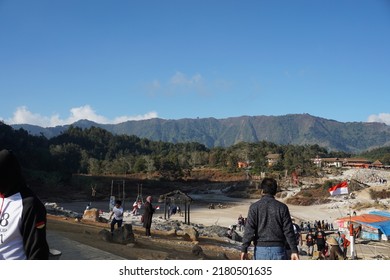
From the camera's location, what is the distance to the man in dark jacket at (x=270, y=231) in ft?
10.9

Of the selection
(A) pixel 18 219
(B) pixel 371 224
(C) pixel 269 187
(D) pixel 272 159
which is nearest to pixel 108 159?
(D) pixel 272 159

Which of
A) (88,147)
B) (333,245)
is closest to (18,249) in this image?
(333,245)

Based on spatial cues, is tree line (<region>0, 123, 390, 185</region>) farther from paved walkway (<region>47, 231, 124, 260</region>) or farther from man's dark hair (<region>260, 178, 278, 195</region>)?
man's dark hair (<region>260, 178, 278, 195</region>)

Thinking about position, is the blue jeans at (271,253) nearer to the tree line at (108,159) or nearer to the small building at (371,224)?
the small building at (371,224)

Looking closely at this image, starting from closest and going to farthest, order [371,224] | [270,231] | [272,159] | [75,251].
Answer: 1. [270,231]
2. [75,251]
3. [371,224]
4. [272,159]

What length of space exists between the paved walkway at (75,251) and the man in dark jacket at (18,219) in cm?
378

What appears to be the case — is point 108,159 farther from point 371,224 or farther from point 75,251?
point 75,251

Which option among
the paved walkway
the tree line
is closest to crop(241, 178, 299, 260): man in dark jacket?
the paved walkway

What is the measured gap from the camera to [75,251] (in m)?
6.30

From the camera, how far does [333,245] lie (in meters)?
7.78

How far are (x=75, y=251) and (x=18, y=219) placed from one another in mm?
4536
